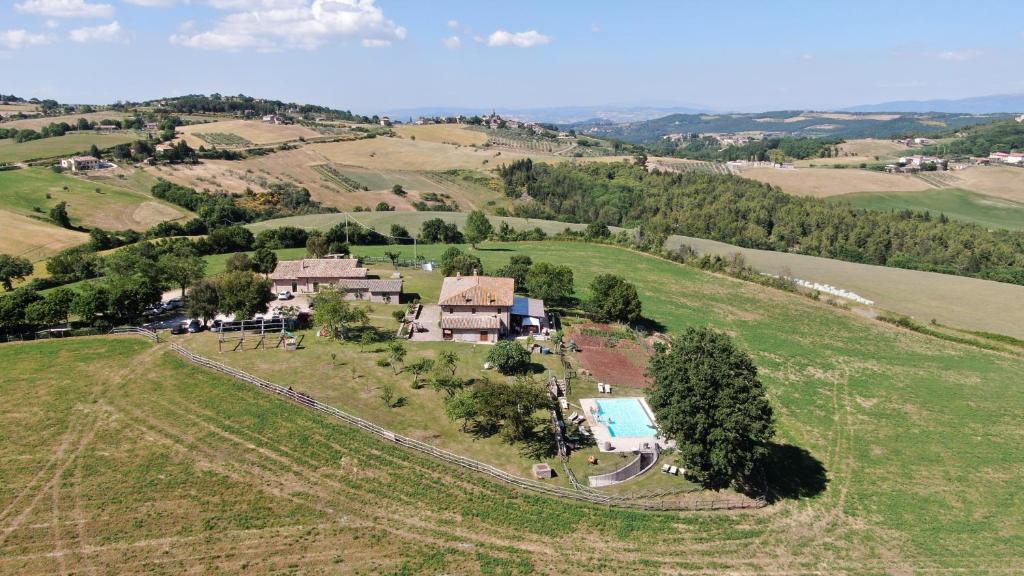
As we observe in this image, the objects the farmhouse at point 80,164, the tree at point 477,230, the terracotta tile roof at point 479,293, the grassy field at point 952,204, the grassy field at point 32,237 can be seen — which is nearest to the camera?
the terracotta tile roof at point 479,293

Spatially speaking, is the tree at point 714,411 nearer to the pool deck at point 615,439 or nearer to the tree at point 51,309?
the pool deck at point 615,439

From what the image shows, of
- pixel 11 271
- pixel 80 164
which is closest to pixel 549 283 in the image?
pixel 11 271

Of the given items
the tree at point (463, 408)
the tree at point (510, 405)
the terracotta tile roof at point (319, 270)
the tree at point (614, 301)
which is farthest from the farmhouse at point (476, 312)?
the tree at point (510, 405)

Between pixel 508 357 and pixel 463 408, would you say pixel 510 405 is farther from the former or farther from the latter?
pixel 508 357

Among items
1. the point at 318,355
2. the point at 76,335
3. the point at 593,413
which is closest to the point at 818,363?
the point at 593,413

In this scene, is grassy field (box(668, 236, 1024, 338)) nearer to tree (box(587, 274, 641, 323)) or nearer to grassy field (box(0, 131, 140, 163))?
tree (box(587, 274, 641, 323))
